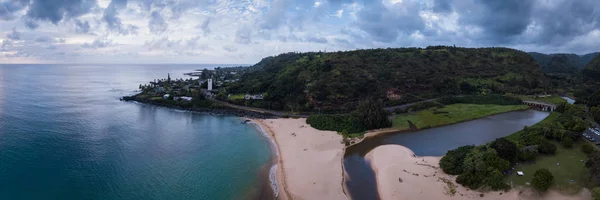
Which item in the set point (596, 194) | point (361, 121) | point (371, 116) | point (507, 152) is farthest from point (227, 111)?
point (596, 194)

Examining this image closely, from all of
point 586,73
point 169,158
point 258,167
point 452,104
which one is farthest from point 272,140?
point 586,73

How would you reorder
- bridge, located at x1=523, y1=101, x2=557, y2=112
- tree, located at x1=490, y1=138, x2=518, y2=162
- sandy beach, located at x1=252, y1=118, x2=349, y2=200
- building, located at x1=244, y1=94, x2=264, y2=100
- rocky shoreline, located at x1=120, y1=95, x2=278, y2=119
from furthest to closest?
1. building, located at x1=244, y1=94, x2=264, y2=100
2. bridge, located at x1=523, y1=101, x2=557, y2=112
3. rocky shoreline, located at x1=120, y1=95, x2=278, y2=119
4. tree, located at x1=490, y1=138, x2=518, y2=162
5. sandy beach, located at x1=252, y1=118, x2=349, y2=200

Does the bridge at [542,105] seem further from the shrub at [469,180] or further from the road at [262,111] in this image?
the shrub at [469,180]

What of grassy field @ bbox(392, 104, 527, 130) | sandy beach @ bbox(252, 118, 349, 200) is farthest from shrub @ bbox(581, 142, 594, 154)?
sandy beach @ bbox(252, 118, 349, 200)

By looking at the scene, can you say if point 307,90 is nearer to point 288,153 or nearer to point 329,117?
point 329,117

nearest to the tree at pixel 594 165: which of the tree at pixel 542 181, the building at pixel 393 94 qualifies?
the tree at pixel 542 181

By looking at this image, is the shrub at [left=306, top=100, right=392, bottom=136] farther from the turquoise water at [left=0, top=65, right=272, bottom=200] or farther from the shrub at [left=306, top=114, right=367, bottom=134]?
the turquoise water at [left=0, top=65, right=272, bottom=200]
